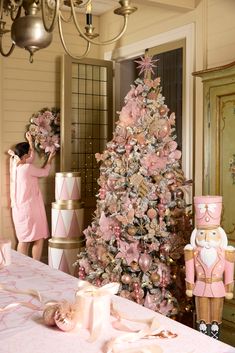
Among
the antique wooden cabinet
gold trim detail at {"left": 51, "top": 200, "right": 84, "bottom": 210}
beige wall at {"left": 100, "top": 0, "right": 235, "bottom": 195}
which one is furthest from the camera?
gold trim detail at {"left": 51, "top": 200, "right": 84, "bottom": 210}

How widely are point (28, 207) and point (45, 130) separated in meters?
0.94

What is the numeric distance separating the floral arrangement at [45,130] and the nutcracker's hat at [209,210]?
2985 mm

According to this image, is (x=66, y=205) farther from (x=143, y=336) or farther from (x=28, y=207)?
(x=143, y=336)

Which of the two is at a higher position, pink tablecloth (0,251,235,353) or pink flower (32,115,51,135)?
pink flower (32,115,51,135)

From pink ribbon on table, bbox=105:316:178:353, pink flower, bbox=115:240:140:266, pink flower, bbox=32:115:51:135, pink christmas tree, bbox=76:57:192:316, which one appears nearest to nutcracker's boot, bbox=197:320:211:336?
pink christmas tree, bbox=76:57:192:316

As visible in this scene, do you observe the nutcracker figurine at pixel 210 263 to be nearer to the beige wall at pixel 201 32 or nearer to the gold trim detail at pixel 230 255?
the gold trim detail at pixel 230 255

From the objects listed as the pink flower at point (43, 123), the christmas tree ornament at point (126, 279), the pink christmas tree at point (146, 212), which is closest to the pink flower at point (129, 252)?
the pink christmas tree at point (146, 212)

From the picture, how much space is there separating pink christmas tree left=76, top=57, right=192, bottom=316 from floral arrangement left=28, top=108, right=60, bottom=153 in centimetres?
187

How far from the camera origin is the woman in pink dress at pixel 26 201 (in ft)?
18.1

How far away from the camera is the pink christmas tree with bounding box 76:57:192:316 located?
386cm

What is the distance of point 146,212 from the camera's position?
3.91 meters

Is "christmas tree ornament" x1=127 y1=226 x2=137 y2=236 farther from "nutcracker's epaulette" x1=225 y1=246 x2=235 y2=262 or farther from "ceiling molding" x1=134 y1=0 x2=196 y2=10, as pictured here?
"ceiling molding" x1=134 y1=0 x2=196 y2=10

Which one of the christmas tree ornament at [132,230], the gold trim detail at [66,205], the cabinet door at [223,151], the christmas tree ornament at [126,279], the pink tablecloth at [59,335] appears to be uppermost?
the cabinet door at [223,151]

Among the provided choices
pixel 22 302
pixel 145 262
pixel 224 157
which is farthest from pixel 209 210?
pixel 22 302
